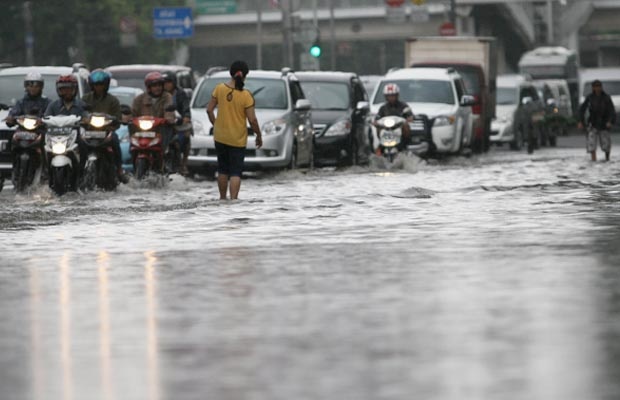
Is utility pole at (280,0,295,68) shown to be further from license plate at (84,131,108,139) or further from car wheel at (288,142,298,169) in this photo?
license plate at (84,131,108,139)

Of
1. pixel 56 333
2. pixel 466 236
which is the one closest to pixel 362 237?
pixel 466 236

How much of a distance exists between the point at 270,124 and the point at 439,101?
926 cm

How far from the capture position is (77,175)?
2380 centimetres

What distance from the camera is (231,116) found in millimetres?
23172

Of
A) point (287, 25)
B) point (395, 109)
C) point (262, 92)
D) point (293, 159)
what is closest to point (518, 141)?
point (287, 25)

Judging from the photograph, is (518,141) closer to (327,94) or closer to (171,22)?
(327,94)

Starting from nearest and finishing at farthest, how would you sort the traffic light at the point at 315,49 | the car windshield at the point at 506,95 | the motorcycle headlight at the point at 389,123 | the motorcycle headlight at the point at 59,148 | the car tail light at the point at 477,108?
1. the motorcycle headlight at the point at 59,148
2. the motorcycle headlight at the point at 389,123
3. the car tail light at the point at 477,108
4. the traffic light at the point at 315,49
5. the car windshield at the point at 506,95

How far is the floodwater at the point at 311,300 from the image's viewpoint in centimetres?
835

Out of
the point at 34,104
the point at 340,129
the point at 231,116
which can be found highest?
the point at 34,104

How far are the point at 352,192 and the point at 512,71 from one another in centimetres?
8715

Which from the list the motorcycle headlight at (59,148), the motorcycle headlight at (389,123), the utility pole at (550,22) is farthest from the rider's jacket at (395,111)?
the utility pole at (550,22)

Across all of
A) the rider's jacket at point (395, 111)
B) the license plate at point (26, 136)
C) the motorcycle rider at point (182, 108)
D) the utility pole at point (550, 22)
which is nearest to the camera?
the license plate at point (26, 136)

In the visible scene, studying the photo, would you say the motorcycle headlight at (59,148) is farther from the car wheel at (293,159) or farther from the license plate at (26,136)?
the car wheel at (293,159)

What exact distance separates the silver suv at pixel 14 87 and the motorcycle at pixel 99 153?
114 inches
